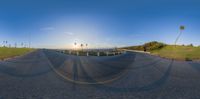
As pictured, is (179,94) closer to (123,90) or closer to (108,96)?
(123,90)

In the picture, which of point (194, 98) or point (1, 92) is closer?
point (194, 98)

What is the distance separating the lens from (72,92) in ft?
22.1

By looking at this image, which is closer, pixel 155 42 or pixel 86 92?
pixel 86 92

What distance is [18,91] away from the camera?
6.86m

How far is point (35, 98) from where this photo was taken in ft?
19.4

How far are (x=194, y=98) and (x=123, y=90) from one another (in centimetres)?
223

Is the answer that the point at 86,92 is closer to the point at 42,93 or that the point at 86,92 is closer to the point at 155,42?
the point at 42,93

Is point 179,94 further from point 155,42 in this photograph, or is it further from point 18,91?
point 155,42

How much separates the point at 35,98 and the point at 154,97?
3.46 metres

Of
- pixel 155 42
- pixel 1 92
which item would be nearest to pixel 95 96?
pixel 1 92

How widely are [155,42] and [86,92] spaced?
95.9 meters

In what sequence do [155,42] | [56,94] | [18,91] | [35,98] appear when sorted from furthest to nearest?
1. [155,42]
2. [18,91]
3. [56,94]
4. [35,98]

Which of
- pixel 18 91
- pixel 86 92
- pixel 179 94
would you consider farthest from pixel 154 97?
pixel 18 91

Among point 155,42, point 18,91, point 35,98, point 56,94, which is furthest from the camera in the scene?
point 155,42
